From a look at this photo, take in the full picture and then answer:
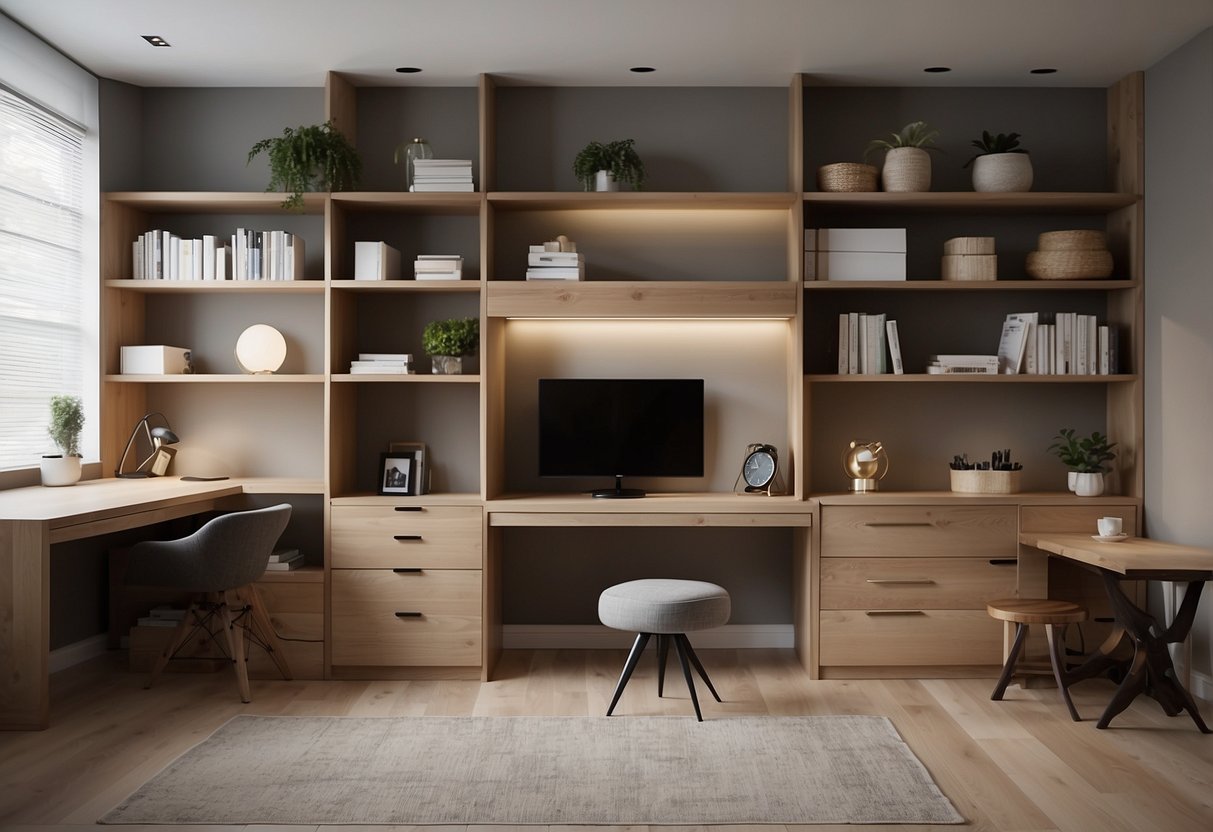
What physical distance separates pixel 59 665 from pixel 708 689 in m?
2.77

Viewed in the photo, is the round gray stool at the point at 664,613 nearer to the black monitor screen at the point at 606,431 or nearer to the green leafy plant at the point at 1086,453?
the black monitor screen at the point at 606,431

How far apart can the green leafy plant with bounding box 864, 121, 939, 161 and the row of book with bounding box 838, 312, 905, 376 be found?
0.78 m

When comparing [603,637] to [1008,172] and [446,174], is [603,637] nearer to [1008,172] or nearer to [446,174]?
[446,174]

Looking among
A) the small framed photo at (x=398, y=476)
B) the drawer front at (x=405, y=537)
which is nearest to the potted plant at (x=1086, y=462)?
the drawer front at (x=405, y=537)

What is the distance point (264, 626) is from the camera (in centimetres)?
408

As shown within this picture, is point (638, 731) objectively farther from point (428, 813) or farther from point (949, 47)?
point (949, 47)

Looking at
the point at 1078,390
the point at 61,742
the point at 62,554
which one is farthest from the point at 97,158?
the point at 1078,390

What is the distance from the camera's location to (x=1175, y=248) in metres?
4.03

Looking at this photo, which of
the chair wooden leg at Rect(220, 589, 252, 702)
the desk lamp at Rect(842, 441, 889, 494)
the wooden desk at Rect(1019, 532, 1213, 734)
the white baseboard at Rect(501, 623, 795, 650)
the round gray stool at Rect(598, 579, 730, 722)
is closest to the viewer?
the wooden desk at Rect(1019, 532, 1213, 734)

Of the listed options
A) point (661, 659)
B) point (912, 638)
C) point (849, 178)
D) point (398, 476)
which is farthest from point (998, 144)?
point (398, 476)

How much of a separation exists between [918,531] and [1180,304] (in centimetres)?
139

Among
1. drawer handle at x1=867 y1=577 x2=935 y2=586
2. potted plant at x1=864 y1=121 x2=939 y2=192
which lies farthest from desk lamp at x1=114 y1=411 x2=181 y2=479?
potted plant at x1=864 y1=121 x2=939 y2=192

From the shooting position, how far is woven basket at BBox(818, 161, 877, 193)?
4.28 metres

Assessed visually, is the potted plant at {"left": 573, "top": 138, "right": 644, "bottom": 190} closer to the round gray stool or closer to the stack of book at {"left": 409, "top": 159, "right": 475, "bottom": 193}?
the stack of book at {"left": 409, "top": 159, "right": 475, "bottom": 193}
